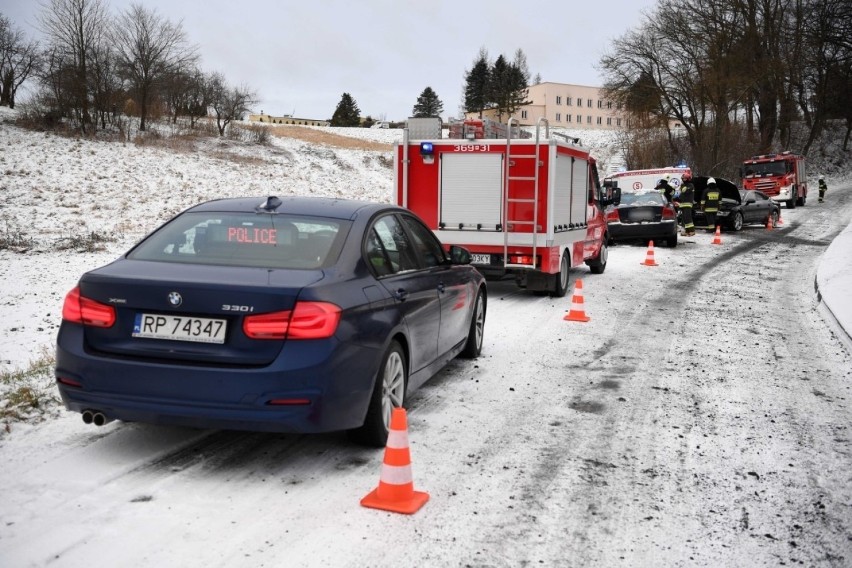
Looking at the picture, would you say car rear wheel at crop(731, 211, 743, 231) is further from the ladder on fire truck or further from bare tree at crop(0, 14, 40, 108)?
bare tree at crop(0, 14, 40, 108)

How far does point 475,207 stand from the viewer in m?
11.7

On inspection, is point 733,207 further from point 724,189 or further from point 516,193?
point 516,193

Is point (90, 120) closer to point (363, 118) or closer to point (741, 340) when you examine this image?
point (741, 340)

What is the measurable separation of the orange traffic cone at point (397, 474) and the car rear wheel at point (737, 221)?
2600cm

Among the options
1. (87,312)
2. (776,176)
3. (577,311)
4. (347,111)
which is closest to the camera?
(87,312)

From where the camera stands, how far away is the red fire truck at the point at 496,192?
11.4 metres

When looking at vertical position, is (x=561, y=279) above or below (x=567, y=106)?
below

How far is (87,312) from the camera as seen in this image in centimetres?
431

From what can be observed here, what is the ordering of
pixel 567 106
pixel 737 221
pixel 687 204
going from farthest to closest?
pixel 567 106 < pixel 737 221 < pixel 687 204

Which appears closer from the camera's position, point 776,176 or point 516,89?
point 776,176

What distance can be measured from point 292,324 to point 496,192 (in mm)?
7842

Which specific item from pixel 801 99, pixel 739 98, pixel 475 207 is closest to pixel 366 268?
pixel 475 207

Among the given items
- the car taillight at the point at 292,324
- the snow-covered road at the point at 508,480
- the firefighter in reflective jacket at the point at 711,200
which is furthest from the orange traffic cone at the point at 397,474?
the firefighter in reflective jacket at the point at 711,200

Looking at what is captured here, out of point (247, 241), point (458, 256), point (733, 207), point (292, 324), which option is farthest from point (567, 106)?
point (292, 324)
